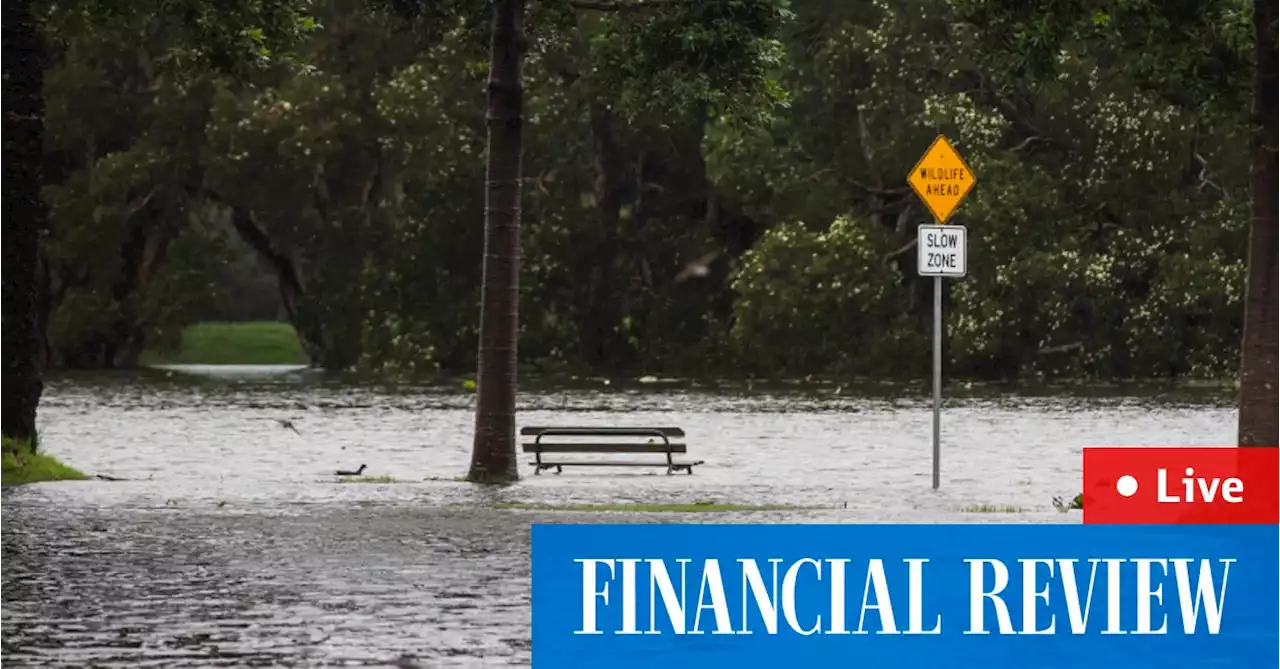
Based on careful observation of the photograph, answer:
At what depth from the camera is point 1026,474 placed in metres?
31.3

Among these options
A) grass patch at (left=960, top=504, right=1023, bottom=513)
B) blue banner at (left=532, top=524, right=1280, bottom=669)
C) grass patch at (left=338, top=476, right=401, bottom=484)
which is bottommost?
grass patch at (left=338, top=476, right=401, bottom=484)

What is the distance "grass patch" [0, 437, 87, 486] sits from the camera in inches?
1077

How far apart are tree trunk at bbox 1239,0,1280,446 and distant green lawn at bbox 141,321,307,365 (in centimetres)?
10477

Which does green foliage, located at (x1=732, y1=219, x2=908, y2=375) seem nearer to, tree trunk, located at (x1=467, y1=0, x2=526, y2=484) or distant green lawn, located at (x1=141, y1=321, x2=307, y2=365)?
tree trunk, located at (x1=467, y1=0, x2=526, y2=484)

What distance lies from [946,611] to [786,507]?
31.9ft

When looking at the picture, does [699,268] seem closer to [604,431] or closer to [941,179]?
[604,431]

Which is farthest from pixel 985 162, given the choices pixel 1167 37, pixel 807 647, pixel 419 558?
pixel 807 647

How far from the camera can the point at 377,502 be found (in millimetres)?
25516

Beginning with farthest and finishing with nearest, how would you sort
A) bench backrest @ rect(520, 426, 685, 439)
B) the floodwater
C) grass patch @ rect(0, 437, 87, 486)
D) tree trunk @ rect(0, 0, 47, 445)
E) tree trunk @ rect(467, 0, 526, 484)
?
bench backrest @ rect(520, 426, 685, 439) < tree trunk @ rect(467, 0, 526, 484) < tree trunk @ rect(0, 0, 47, 445) < grass patch @ rect(0, 437, 87, 486) < the floodwater

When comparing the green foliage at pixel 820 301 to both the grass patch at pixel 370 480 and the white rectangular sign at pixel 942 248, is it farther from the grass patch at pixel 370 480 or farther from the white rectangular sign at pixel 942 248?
the white rectangular sign at pixel 942 248

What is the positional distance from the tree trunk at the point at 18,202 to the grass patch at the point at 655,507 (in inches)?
231

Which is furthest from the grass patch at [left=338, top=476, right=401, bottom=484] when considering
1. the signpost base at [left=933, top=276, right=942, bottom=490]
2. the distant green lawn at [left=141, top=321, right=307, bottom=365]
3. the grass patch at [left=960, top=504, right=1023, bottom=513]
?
the distant green lawn at [left=141, top=321, right=307, bottom=365]

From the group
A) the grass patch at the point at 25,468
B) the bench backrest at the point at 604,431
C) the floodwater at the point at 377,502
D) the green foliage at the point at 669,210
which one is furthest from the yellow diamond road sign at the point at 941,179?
the green foliage at the point at 669,210

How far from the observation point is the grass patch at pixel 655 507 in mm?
24156
